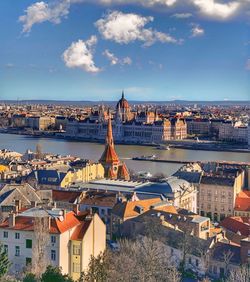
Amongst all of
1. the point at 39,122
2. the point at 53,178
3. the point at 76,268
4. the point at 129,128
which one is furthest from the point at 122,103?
the point at 76,268

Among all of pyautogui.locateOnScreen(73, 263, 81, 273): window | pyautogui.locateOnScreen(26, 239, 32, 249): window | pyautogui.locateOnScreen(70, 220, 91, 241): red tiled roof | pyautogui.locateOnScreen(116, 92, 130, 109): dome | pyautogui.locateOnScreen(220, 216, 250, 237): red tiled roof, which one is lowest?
→ pyautogui.locateOnScreen(220, 216, 250, 237): red tiled roof

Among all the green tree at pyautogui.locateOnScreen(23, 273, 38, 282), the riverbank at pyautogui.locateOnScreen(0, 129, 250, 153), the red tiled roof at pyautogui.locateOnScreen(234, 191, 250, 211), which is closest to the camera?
the green tree at pyautogui.locateOnScreen(23, 273, 38, 282)

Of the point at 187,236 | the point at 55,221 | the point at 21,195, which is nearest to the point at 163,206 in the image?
the point at 187,236

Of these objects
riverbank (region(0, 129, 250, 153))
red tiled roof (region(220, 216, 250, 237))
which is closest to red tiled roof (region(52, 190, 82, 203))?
red tiled roof (region(220, 216, 250, 237))

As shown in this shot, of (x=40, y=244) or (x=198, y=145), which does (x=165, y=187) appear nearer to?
(x=40, y=244)

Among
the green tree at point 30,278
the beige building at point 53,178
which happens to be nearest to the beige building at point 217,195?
the beige building at point 53,178

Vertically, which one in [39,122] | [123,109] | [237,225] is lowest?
[39,122]

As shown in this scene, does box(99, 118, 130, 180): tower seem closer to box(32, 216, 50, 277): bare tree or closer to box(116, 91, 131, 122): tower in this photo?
box(32, 216, 50, 277): bare tree
